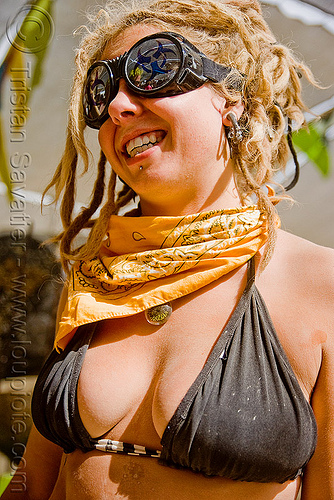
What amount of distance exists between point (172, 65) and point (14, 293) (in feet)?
5.22

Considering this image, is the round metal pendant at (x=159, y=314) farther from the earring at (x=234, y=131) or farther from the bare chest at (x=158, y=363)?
the earring at (x=234, y=131)

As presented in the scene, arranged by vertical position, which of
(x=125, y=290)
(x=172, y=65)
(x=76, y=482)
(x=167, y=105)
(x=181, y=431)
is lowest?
(x=76, y=482)

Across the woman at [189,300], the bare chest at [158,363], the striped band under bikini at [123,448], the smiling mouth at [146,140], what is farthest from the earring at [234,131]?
the striped band under bikini at [123,448]

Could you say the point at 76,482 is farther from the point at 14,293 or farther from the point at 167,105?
the point at 14,293

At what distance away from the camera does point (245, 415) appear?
1.23 meters

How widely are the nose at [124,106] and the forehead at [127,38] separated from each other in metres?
0.14

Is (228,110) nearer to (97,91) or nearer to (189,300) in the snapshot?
(97,91)

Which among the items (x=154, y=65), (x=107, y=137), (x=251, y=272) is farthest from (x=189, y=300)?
(x=154, y=65)

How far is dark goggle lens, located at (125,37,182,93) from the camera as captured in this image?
1464mm

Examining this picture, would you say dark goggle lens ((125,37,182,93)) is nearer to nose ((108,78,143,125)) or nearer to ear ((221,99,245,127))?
nose ((108,78,143,125))

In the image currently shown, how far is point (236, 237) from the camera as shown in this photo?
4.83 ft

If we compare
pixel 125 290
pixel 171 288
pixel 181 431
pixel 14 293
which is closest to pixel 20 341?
pixel 14 293

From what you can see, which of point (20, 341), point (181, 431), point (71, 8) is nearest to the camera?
point (181, 431)

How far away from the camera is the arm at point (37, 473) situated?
172cm
